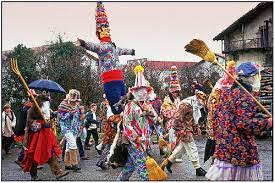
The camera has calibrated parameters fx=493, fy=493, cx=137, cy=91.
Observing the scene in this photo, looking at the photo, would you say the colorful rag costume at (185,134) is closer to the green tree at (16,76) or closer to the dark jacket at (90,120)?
the dark jacket at (90,120)

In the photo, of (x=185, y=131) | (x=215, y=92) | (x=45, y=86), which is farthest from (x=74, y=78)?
(x=215, y=92)

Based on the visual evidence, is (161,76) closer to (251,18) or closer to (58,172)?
(251,18)

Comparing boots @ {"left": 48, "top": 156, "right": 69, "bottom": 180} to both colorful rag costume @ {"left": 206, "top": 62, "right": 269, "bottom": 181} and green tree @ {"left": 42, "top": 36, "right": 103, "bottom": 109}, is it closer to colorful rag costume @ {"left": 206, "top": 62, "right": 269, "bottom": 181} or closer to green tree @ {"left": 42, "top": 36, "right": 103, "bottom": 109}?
colorful rag costume @ {"left": 206, "top": 62, "right": 269, "bottom": 181}

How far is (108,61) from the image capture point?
9.16 m

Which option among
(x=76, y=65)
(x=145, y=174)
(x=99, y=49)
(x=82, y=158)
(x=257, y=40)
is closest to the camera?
(x=145, y=174)

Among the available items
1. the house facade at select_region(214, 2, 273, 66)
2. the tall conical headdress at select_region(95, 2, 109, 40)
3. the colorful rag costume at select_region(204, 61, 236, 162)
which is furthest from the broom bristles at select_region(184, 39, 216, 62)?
the house facade at select_region(214, 2, 273, 66)

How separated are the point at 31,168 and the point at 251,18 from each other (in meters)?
36.0

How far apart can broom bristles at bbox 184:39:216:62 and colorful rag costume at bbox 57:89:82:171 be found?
4719 mm

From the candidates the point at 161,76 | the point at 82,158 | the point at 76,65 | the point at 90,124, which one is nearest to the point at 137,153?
the point at 82,158

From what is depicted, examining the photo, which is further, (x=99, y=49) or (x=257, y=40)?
(x=257, y=40)

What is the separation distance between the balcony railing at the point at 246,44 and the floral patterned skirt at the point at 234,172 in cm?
3484

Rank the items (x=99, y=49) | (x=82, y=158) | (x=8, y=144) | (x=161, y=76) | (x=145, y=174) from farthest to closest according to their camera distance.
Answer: (x=161, y=76)
(x=8, y=144)
(x=82, y=158)
(x=99, y=49)
(x=145, y=174)

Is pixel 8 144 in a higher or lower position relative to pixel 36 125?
lower

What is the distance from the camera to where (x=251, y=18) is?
4238cm
